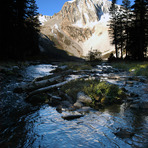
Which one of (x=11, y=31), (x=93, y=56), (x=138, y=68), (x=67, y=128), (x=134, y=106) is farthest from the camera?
(x=93, y=56)

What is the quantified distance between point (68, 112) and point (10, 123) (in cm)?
176

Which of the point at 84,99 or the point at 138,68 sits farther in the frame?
the point at 138,68

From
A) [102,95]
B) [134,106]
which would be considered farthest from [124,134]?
[102,95]

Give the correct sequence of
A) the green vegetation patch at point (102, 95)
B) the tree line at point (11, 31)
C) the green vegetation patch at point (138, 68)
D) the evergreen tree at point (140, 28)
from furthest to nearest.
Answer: the evergreen tree at point (140, 28) → the tree line at point (11, 31) → the green vegetation patch at point (138, 68) → the green vegetation patch at point (102, 95)

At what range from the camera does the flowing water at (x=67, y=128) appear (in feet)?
9.00

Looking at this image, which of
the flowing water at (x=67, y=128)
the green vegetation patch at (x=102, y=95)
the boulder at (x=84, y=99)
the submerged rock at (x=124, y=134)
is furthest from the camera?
the green vegetation patch at (x=102, y=95)

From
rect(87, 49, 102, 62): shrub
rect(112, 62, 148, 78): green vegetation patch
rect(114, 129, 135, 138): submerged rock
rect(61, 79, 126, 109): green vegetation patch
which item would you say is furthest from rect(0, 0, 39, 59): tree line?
rect(114, 129, 135, 138): submerged rock

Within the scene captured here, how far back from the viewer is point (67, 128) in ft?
11.0

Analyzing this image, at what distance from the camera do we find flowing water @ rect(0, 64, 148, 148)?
2742 mm

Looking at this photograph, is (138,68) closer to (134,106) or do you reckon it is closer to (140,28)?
(134,106)

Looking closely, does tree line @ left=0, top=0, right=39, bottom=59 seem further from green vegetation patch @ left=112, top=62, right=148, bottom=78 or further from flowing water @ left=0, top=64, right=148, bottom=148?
flowing water @ left=0, top=64, right=148, bottom=148

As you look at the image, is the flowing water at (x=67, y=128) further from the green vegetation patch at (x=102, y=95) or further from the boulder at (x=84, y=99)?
the boulder at (x=84, y=99)

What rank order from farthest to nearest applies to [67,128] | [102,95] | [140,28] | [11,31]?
[140,28], [11,31], [102,95], [67,128]

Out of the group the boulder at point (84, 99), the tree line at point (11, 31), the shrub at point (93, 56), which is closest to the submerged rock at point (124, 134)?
the boulder at point (84, 99)
